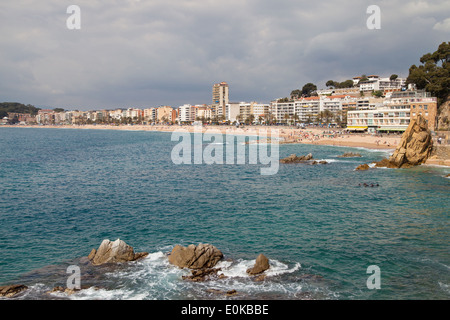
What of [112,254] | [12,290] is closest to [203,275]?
[112,254]

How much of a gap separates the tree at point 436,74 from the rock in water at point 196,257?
80416mm

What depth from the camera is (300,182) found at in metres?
40.0

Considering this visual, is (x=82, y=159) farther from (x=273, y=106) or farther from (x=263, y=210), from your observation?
(x=273, y=106)

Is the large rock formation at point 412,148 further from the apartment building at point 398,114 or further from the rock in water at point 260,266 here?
the rock in water at point 260,266

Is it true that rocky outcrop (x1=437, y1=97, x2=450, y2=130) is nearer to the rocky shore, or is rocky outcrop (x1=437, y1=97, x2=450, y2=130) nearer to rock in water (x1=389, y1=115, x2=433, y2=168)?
rock in water (x1=389, y1=115, x2=433, y2=168)

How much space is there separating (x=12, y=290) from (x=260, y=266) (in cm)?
1134

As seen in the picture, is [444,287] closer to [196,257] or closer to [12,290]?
[196,257]

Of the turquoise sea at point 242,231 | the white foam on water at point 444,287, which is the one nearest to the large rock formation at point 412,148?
the turquoise sea at point 242,231

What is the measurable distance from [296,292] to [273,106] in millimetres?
176900

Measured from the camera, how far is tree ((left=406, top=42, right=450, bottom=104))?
254ft

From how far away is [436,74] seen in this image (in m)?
80.4

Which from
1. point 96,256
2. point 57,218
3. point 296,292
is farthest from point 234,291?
point 57,218

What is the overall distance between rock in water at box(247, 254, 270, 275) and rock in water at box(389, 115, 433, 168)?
38.1 meters

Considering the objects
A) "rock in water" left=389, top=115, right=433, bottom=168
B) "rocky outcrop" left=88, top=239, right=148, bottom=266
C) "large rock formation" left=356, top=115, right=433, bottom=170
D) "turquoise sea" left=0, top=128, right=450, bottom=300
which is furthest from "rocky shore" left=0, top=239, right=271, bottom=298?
"rock in water" left=389, top=115, right=433, bottom=168
